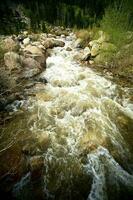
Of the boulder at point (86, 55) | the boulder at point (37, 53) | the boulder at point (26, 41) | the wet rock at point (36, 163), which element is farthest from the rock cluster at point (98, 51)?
the wet rock at point (36, 163)

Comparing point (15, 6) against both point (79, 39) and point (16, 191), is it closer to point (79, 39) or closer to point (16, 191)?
point (79, 39)

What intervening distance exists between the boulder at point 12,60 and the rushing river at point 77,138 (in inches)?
57.7

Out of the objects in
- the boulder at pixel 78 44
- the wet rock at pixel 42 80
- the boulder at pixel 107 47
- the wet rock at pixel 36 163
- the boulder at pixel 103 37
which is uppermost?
the boulder at pixel 103 37

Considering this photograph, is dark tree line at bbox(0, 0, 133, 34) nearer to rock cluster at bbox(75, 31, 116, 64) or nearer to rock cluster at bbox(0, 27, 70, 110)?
rock cluster at bbox(0, 27, 70, 110)

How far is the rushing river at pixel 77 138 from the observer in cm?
543

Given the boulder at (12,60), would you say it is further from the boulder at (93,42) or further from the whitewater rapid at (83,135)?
the boulder at (93,42)

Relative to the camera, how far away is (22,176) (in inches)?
222

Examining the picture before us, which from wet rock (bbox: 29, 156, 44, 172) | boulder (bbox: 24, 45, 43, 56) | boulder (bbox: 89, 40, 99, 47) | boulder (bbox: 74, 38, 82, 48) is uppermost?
boulder (bbox: 89, 40, 99, 47)

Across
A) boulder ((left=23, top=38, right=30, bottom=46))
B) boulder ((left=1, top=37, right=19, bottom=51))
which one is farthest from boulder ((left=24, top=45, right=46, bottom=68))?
boulder ((left=23, top=38, right=30, bottom=46))

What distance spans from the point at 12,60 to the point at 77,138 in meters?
4.91

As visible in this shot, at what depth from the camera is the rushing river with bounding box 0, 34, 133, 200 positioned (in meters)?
5.43

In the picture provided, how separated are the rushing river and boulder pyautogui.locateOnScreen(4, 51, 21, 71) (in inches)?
57.7

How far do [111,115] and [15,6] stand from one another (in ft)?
49.0

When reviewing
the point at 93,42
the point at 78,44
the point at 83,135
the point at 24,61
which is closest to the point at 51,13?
the point at 78,44
